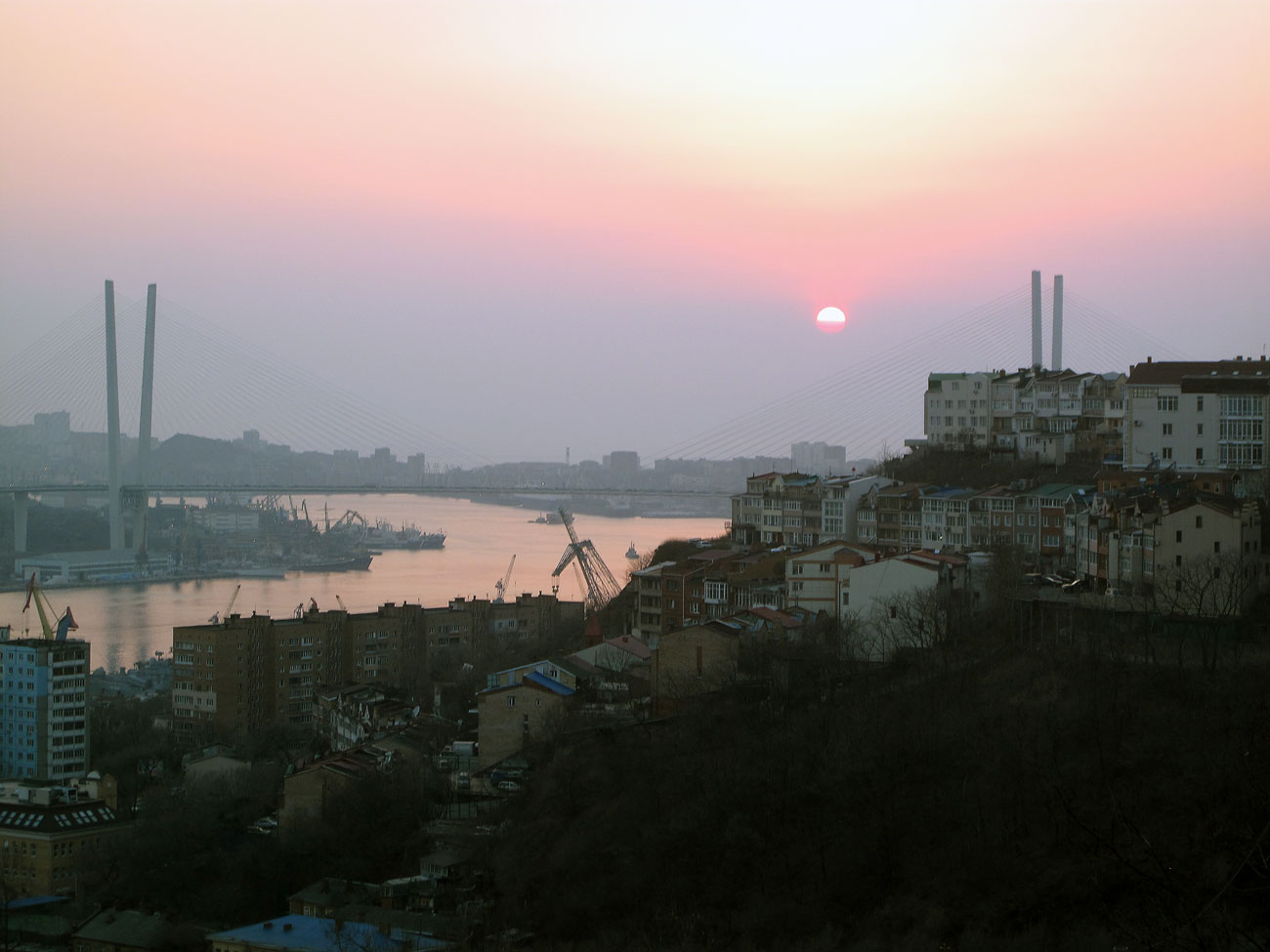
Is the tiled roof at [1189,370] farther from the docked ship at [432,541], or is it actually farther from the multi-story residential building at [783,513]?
the docked ship at [432,541]

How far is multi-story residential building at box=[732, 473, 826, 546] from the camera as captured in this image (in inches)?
357

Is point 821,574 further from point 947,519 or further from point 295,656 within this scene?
point 295,656

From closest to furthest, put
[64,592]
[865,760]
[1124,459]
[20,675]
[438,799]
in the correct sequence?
1. [865,760]
2. [438,799]
3. [1124,459]
4. [20,675]
5. [64,592]

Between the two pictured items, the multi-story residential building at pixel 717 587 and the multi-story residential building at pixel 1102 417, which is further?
the multi-story residential building at pixel 1102 417

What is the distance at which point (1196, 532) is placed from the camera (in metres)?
5.79

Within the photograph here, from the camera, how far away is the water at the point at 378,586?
14.4 meters

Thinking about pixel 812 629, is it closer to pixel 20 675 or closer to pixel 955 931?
pixel 955 931

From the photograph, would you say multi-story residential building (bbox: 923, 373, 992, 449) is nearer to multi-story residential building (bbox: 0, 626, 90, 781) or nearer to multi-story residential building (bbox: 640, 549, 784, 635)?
multi-story residential building (bbox: 640, 549, 784, 635)

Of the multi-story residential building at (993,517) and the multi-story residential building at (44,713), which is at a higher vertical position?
the multi-story residential building at (993,517)

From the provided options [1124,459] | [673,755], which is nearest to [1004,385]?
[1124,459]

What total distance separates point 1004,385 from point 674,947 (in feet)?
20.4

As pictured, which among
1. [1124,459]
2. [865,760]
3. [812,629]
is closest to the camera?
[865,760]

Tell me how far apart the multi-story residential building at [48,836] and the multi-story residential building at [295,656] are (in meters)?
2.04

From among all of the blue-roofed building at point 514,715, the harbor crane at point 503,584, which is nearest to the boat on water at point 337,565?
the harbor crane at point 503,584
